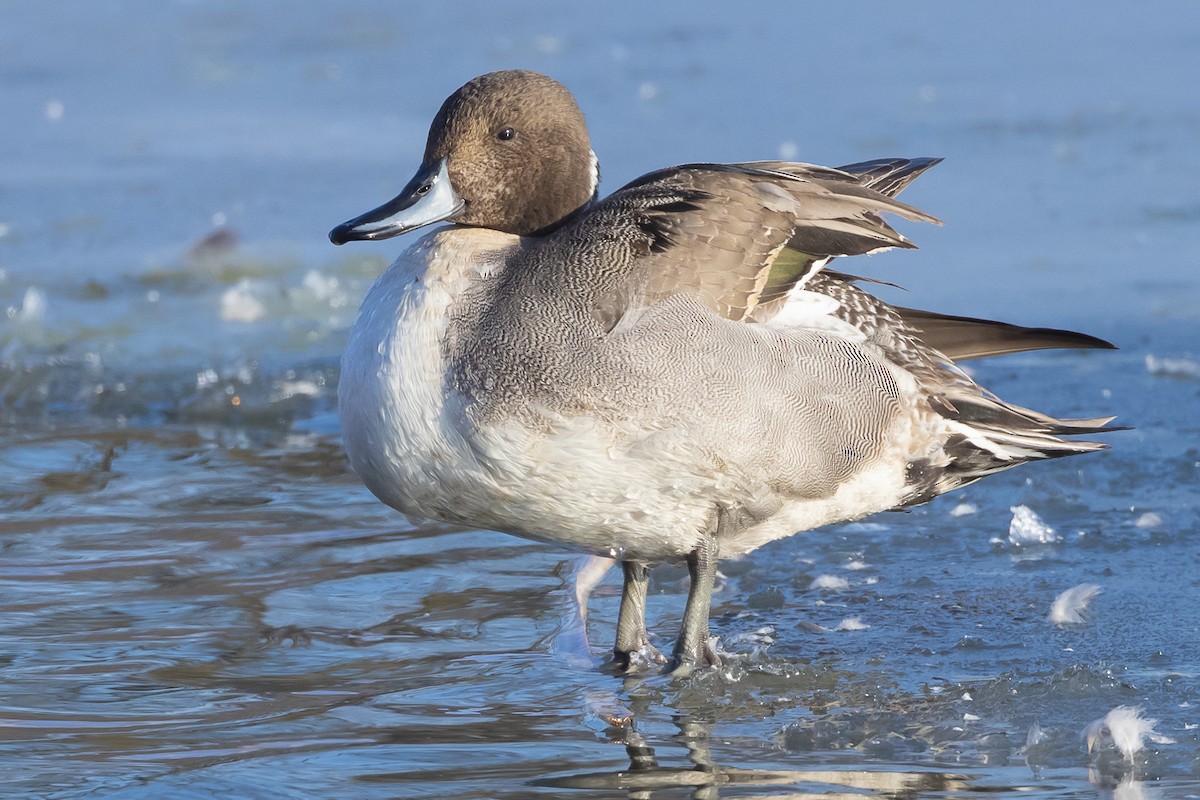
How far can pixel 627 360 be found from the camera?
3.48 metres

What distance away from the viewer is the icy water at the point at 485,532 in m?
3.33

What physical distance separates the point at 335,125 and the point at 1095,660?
665 centimetres

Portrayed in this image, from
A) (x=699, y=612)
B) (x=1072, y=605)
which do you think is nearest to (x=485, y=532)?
(x=699, y=612)

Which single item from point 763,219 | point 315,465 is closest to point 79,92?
point 315,465

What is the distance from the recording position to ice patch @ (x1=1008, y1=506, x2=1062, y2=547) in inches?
185

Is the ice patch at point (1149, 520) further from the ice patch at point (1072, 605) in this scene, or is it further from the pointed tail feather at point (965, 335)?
the pointed tail feather at point (965, 335)

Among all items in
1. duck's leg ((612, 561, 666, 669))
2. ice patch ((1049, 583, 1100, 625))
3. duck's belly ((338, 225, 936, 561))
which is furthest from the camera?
ice patch ((1049, 583, 1100, 625))

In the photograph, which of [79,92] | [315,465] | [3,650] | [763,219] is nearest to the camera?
[763,219]

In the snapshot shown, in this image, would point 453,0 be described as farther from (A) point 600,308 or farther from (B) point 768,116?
(A) point 600,308

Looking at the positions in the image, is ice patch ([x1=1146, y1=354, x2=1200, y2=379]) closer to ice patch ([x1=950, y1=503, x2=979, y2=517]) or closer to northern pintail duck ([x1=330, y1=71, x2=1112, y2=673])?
ice patch ([x1=950, y1=503, x2=979, y2=517])

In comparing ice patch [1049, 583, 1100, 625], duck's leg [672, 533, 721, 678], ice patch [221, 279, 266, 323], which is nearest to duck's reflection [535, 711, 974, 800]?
duck's leg [672, 533, 721, 678]

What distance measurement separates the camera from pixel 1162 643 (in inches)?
152

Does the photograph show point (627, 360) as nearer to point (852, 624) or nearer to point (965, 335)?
point (852, 624)

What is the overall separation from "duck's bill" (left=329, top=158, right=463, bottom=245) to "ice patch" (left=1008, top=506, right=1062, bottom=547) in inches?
78.0
